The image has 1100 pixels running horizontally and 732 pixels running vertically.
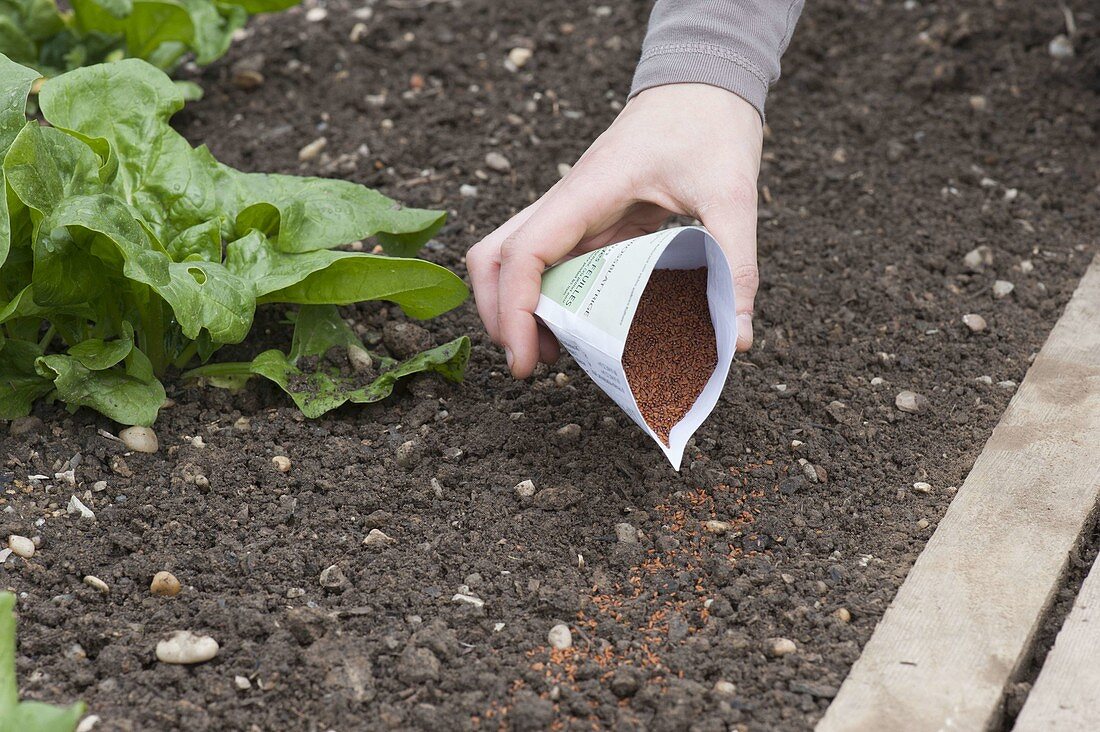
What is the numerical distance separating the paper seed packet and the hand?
0.10ft

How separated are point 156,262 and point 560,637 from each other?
0.80 m

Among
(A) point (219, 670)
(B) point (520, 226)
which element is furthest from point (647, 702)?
(B) point (520, 226)

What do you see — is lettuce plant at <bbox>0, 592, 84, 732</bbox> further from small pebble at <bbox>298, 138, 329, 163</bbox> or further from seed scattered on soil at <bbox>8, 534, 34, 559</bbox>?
small pebble at <bbox>298, 138, 329, 163</bbox>

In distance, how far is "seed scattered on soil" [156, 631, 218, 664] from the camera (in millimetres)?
1560

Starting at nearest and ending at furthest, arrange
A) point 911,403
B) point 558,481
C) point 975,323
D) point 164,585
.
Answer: point 164,585, point 558,481, point 911,403, point 975,323

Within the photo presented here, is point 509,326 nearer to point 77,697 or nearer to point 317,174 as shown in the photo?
point 77,697

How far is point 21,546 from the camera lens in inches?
67.9

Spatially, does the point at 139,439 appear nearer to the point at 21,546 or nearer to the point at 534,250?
the point at 21,546

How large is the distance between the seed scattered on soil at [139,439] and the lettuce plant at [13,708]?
2.01ft

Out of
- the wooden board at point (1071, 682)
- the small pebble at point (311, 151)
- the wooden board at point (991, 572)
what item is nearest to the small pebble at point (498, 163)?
the small pebble at point (311, 151)

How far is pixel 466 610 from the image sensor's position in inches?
64.9

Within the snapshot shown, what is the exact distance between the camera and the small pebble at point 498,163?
2.75 meters

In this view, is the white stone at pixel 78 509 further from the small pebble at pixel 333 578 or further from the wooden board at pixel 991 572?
the wooden board at pixel 991 572

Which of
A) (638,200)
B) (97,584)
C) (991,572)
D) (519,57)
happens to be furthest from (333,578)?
(519,57)
